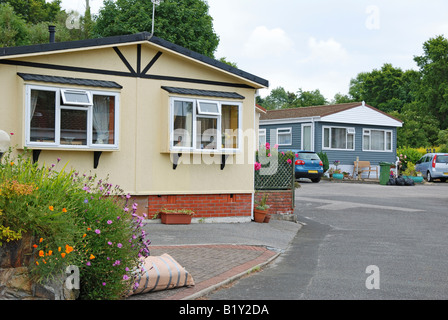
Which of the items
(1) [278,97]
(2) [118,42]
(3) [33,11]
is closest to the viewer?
(2) [118,42]

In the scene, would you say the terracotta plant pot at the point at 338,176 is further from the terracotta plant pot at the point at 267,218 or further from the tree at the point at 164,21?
the terracotta plant pot at the point at 267,218

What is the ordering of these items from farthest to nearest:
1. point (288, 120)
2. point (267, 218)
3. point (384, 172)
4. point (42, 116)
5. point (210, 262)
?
point (288, 120) → point (384, 172) → point (267, 218) → point (42, 116) → point (210, 262)

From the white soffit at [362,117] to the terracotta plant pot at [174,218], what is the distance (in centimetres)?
2191

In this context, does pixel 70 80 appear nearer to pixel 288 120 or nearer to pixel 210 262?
pixel 210 262

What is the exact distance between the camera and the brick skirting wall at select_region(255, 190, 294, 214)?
1540cm

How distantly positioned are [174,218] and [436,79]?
186ft

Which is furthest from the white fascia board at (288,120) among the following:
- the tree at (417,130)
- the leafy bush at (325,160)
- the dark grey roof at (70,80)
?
the dark grey roof at (70,80)

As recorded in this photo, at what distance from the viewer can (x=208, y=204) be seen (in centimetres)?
1403

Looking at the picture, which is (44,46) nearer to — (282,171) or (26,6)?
(282,171)

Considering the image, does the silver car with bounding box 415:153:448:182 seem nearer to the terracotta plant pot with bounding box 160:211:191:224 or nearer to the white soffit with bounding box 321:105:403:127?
the white soffit with bounding box 321:105:403:127

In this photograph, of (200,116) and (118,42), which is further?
(200,116)

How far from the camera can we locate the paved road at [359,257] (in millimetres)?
7227

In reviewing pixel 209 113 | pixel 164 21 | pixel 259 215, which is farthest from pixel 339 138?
pixel 209 113
